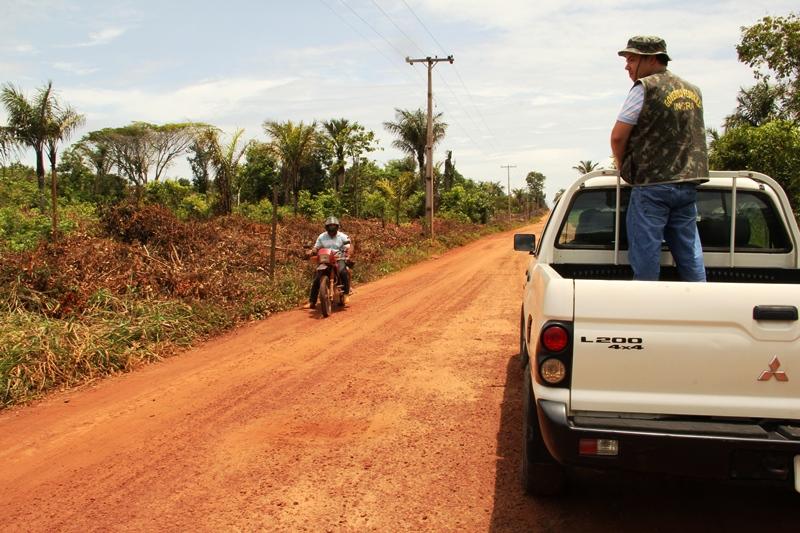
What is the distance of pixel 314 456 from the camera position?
4195mm

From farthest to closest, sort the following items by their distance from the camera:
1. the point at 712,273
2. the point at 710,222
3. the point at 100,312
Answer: the point at 100,312, the point at 710,222, the point at 712,273

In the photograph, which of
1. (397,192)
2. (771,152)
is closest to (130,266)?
(771,152)

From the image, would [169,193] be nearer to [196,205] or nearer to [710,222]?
[196,205]

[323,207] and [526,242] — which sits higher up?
[323,207]

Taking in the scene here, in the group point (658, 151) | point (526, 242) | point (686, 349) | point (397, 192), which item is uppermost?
point (397, 192)

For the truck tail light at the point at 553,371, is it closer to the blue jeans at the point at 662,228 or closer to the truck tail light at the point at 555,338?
the truck tail light at the point at 555,338

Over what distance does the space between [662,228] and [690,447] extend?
1470 mm

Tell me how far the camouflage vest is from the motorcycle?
21.3 feet

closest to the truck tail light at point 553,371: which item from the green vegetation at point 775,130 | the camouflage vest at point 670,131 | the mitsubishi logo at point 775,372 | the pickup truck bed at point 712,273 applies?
the mitsubishi logo at point 775,372

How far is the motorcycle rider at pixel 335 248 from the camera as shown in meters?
9.95

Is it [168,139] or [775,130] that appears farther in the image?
[168,139]

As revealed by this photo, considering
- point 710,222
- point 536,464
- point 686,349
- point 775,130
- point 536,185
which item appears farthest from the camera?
point 536,185

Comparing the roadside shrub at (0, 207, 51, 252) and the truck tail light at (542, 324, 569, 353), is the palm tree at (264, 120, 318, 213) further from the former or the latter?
the truck tail light at (542, 324, 569, 353)

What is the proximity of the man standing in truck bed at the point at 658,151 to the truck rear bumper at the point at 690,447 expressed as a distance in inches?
48.5
